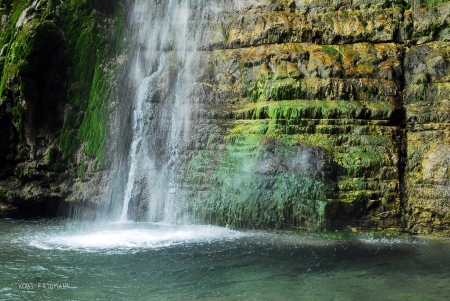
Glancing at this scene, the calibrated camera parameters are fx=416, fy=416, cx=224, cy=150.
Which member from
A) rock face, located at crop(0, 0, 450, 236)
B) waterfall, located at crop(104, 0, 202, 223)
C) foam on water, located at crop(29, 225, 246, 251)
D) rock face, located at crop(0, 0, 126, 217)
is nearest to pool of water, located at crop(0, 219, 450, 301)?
foam on water, located at crop(29, 225, 246, 251)

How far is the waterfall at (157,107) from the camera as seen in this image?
591 inches

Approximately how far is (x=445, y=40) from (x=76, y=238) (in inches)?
521

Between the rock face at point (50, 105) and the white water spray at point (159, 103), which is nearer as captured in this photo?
the white water spray at point (159, 103)

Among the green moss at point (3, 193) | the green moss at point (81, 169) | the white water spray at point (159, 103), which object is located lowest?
the green moss at point (3, 193)

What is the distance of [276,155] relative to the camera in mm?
13344

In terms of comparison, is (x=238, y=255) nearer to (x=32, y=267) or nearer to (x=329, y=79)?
(x=32, y=267)

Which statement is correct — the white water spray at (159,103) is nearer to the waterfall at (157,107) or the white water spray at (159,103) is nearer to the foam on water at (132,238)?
the waterfall at (157,107)

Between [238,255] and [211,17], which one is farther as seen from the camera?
[211,17]

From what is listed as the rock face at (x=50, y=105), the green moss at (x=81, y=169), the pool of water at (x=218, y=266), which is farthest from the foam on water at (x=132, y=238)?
the rock face at (x=50, y=105)

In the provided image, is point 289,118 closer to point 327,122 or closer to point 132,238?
point 327,122

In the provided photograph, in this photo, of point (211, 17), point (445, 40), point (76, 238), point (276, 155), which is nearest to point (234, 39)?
point (211, 17)

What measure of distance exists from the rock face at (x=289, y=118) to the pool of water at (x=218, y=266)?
1.29 m

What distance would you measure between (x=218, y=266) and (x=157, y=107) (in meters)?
8.59

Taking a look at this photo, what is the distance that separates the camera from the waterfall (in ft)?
49.3
